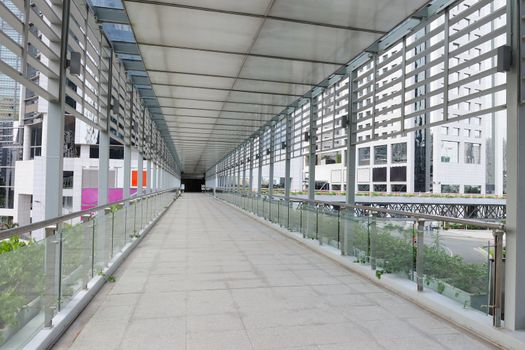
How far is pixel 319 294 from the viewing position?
157 inches

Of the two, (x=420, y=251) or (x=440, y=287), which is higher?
(x=420, y=251)

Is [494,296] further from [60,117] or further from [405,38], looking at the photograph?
[60,117]

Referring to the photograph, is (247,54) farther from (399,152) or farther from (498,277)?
(399,152)

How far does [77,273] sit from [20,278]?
1233 mm

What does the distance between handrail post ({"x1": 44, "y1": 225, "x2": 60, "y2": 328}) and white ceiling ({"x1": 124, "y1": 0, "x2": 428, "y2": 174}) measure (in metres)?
2.76

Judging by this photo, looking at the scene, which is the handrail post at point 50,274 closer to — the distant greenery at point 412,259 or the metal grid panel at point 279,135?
the distant greenery at point 412,259

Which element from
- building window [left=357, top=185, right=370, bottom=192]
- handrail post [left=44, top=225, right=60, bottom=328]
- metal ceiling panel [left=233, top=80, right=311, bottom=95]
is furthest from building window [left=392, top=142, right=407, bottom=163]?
handrail post [left=44, top=225, right=60, bottom=328]

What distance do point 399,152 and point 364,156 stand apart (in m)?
5.72

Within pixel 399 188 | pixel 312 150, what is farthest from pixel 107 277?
pixel 399 188

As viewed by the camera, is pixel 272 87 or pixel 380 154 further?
pixel 380 154

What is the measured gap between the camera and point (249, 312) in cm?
338

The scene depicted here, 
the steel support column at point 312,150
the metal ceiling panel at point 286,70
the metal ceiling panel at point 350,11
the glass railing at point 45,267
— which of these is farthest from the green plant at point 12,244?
the steel support column at point 312,150

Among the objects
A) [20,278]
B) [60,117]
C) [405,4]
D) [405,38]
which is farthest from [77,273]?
[405,38]

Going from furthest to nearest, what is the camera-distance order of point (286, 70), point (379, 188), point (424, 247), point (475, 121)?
point (379, 188) < point (475, 121) < point (286, 70) < point (424, 247)
